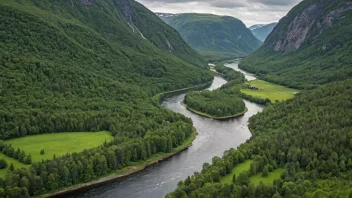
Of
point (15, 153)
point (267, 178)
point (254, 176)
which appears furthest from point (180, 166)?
point (15, 153)

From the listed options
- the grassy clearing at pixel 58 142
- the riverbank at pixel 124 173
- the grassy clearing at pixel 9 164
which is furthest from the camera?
the grassy clearing at pixel 58 142

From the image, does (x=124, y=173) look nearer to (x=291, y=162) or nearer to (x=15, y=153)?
(x=15, y=153)

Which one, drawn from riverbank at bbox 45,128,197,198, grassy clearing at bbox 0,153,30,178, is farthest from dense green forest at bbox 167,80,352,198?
grassy clearing at bbox 0,153,30,178

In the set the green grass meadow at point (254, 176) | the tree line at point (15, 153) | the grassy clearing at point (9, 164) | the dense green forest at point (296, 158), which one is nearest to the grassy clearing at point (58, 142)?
the tree line at point (15, 153)

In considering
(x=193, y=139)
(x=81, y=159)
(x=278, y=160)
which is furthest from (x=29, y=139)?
(x=278, y=160)

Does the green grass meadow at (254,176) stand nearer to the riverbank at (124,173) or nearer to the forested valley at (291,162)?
the forested valley at (291,162)

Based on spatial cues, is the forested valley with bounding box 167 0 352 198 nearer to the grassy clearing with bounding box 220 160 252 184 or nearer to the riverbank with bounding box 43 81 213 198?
the grassy clearing with bounding box 220 160 252 184

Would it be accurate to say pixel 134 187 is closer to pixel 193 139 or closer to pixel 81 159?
pixel 81 159

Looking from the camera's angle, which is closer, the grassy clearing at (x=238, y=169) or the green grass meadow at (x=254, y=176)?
the green grass meadow at (x=254, y=176)
